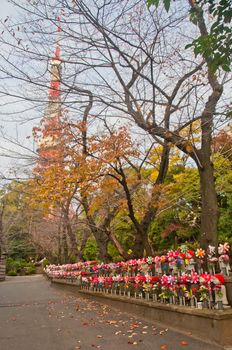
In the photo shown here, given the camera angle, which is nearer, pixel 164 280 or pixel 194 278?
pixel 194 278

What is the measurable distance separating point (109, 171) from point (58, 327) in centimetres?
511

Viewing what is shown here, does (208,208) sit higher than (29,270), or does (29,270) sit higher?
(29,270)

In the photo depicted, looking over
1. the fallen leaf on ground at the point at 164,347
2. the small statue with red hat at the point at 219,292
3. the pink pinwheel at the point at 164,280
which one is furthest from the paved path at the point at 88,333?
the pink pinwheel at the point at 164,280

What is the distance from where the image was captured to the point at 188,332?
6086mm

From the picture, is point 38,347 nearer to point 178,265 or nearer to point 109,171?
point 178,265

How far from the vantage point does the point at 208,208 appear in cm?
745

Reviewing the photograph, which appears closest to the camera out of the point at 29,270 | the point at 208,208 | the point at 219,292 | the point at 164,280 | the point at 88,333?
the point at 219,292

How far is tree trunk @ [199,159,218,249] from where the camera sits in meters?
7.20

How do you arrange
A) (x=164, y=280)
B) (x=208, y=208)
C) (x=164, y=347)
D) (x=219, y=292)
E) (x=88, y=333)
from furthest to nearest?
(x=208, y=208) < (x=164, y=280) < (x=88, y=333) < (x=219, y=292) < (x=164, y=347)

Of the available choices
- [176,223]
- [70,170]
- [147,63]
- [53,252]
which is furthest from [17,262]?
[147,63]

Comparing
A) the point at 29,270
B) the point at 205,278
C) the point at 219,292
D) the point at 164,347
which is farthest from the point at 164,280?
the point at 29,270

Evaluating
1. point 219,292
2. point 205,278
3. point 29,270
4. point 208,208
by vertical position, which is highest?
point 29,270

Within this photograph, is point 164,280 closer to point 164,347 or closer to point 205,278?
point 205,278

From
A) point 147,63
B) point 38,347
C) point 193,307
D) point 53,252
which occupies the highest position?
point 147,63
